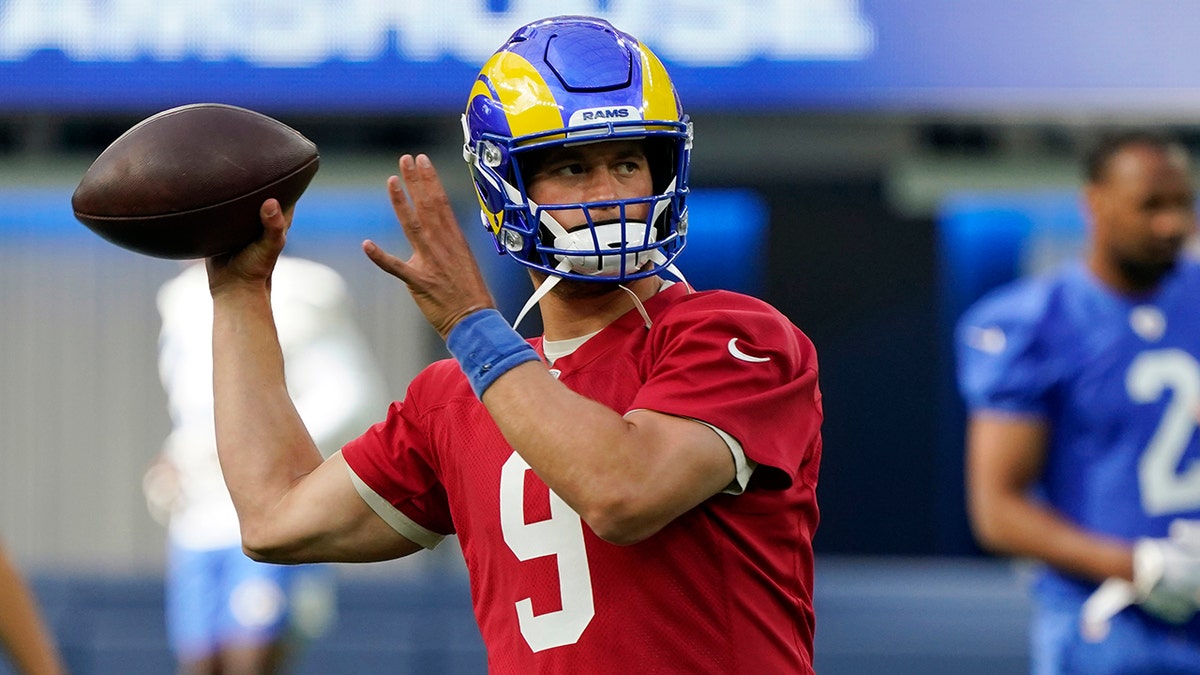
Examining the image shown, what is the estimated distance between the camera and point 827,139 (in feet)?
25.8

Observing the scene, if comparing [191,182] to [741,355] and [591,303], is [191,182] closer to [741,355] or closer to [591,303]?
[591,303]

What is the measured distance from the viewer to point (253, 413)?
2545 millimetres

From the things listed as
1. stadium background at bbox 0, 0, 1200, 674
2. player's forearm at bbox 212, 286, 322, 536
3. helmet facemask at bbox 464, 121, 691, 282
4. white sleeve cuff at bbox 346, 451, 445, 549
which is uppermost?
helmet facemask at bbox 464, 121, 691, 282

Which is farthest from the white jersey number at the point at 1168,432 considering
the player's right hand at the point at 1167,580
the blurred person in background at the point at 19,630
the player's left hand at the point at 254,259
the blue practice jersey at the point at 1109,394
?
the blurred person in background at the point at 19,630

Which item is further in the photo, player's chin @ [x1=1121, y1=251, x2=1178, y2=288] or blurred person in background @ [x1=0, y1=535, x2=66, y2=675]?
player's chin @ [x1=1121, y1=251, x2=1178, y2=288]

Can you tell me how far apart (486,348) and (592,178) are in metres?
0.31

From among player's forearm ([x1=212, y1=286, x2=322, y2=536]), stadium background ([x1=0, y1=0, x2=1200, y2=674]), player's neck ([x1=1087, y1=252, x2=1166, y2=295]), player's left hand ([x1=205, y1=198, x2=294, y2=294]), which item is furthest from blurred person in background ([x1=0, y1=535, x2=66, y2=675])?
stadium background ([x1=0, y1=0, x2=1200, y2=674])

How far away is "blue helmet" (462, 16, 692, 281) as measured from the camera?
2.23 metres

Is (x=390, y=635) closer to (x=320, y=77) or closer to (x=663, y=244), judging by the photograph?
(x=320, y=77)

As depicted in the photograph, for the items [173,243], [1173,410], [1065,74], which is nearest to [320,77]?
[1065,74]

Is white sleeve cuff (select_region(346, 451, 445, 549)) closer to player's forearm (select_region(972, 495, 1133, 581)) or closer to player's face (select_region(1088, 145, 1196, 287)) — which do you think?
player's forearm (select_region(972, 495, 1133, 581))

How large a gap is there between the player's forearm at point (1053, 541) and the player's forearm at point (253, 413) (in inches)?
75.9

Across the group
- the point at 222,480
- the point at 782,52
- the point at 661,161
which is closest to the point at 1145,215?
the point at 661,161

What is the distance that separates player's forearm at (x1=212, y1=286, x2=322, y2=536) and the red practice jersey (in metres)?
0.33
